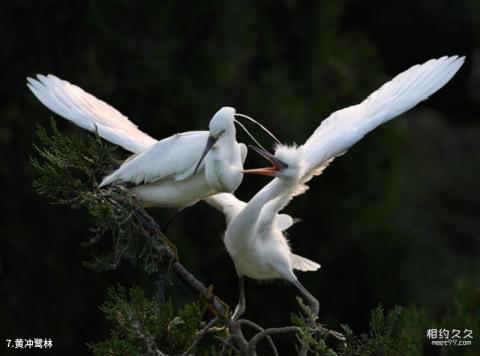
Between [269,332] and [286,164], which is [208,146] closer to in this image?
[286,164]

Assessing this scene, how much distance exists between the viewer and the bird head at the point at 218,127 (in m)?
5.26

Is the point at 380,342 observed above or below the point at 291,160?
below

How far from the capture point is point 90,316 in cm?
945

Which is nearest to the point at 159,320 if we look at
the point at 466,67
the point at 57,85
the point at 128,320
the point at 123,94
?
the point at 128,320

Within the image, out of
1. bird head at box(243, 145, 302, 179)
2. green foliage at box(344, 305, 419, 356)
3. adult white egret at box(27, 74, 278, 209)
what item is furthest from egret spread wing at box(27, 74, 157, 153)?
green foliage at box(344, 305, 419, 356)

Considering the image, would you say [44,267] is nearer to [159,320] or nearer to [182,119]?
[182,119]

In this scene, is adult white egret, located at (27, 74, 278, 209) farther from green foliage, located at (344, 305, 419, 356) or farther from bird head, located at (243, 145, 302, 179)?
green foliage, located at (344, 305, 419, 356)

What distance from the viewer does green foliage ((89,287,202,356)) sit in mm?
4457

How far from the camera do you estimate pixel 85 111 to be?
5.87 meters

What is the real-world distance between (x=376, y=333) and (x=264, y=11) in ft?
22.6

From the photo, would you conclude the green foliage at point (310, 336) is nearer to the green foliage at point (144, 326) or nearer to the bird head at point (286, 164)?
the green foliage at point (144, 326)

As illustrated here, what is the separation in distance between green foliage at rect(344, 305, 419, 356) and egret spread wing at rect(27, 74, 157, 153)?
183 cm

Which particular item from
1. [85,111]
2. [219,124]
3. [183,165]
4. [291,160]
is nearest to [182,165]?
[183,165]

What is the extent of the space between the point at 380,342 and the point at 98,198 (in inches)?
48.3
